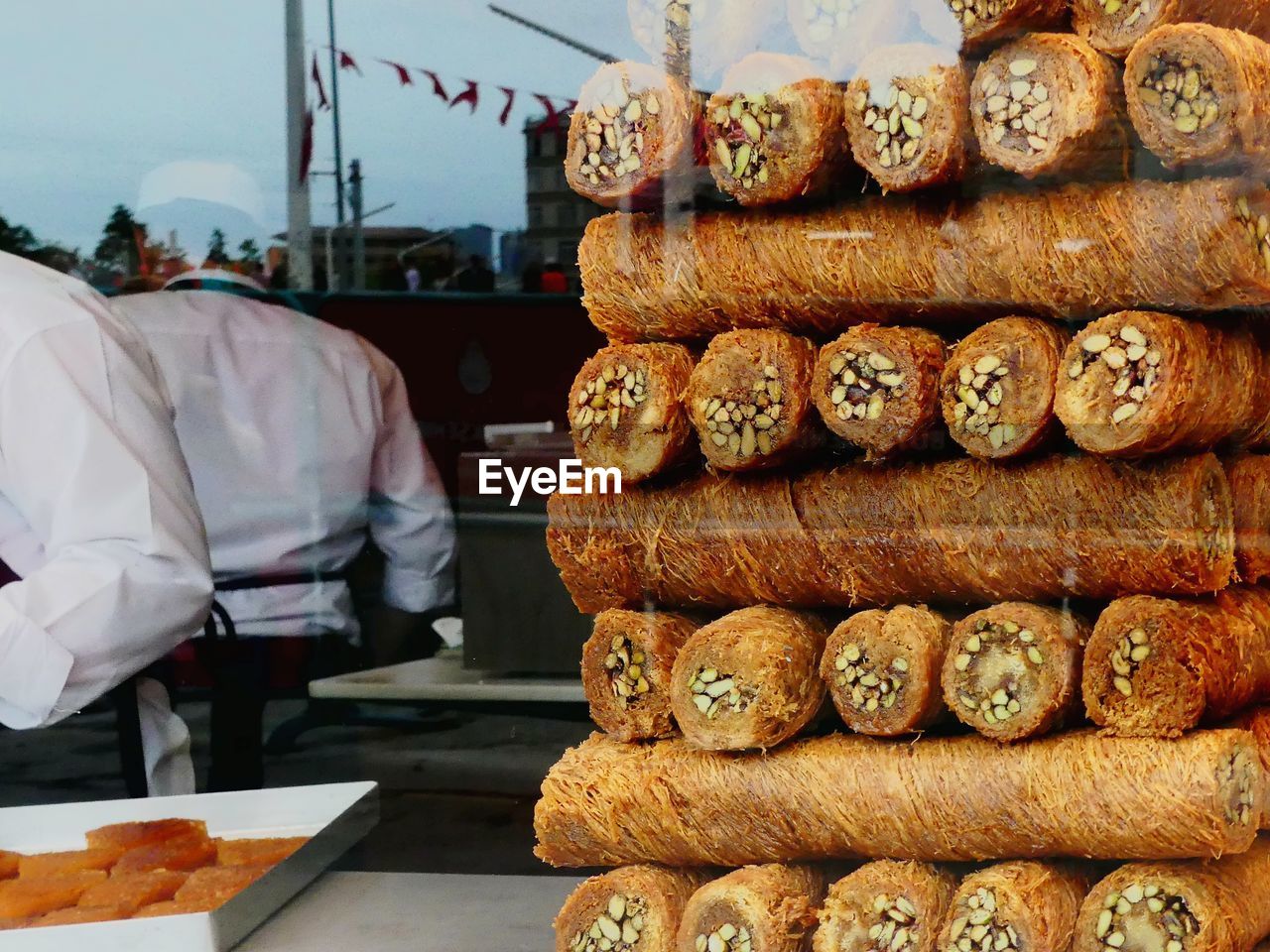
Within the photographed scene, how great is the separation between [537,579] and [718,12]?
34.8 inches

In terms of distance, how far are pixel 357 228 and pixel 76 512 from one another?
890 millimetres

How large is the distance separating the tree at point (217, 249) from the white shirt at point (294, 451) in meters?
0.08

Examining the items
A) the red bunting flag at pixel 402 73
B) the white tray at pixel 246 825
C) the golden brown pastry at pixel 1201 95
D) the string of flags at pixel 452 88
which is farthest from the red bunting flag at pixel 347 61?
the golden brown pastry at pixel 1201 95

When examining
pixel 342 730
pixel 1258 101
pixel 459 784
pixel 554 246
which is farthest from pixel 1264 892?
pixel 342 730

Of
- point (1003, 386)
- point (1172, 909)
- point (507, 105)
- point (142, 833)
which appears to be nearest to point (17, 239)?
point (507, 105)

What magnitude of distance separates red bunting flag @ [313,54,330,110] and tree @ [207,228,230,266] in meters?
0.34

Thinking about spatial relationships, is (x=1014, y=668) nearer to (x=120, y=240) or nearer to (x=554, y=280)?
(x=554, y=280)

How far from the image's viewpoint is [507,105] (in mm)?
2561

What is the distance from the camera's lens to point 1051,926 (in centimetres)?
142

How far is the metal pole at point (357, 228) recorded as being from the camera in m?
2.95

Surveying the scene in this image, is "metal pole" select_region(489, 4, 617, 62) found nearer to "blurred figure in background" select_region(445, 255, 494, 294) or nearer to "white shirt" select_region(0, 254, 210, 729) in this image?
"blurred figure in background" select_region(445, 255, 494, 294)

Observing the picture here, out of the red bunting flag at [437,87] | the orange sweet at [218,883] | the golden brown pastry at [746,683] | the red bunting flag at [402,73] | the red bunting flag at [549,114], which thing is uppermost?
the red bunting flag at [402,73]

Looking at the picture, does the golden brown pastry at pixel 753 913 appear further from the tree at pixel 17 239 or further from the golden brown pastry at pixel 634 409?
the tree at pixel 17 239

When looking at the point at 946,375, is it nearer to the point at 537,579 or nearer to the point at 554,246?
the point at 537,579
